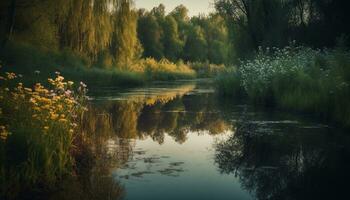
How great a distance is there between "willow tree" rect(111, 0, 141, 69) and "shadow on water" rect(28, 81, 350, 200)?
21028 mm

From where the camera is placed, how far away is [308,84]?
49.6 feet

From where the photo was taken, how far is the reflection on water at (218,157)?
Answer: 6.45 meters

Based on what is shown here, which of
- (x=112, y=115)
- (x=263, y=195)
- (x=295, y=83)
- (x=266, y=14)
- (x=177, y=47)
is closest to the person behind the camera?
(x=263, y=195)

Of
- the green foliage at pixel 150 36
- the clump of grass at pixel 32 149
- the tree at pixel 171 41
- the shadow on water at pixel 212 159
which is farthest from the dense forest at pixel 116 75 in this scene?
the tree at pixel 171 41

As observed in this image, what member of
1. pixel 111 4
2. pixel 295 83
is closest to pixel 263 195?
pixel 295 83

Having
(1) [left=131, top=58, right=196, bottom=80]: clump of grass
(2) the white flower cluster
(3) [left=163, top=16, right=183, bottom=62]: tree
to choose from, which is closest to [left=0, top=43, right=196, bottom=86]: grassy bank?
(1) [left=131, top=58, right=196, bottom=80]: clump of grass

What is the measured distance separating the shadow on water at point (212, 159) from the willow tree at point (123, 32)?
69.0 ft

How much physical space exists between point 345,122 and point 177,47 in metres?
68.6

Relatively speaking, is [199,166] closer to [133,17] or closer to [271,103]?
[271,103]

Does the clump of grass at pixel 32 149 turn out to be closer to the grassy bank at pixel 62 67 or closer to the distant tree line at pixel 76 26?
the grassy bank at pixel 62 67

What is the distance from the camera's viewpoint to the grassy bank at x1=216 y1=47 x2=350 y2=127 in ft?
40.7

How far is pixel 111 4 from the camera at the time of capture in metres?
32.7

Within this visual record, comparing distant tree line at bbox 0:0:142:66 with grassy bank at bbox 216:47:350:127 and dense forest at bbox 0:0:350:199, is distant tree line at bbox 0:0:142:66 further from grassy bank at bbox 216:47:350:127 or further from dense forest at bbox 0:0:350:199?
grassy bank at bbox 216:47:350:127

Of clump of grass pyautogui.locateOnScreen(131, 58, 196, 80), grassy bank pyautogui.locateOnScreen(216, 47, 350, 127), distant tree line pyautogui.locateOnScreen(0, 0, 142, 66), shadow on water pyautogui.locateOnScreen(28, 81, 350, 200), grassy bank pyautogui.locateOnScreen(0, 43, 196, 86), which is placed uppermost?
distant tree line pyautogui.locateOnScreen(0, 0, 142, 66)
